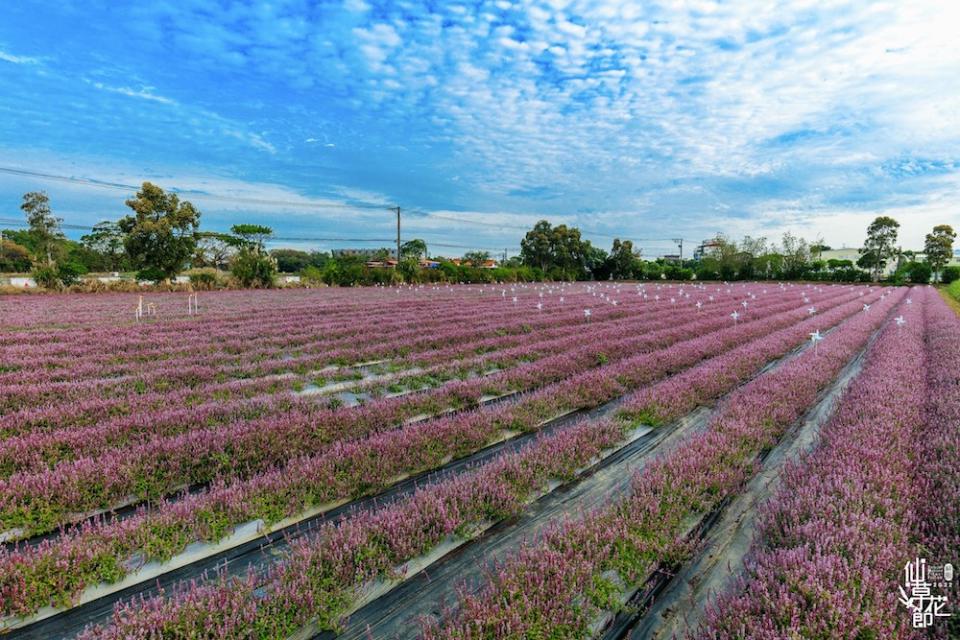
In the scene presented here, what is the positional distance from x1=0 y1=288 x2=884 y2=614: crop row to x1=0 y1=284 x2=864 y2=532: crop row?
0.60 feet

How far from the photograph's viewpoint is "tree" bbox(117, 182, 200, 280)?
3422 centimetres

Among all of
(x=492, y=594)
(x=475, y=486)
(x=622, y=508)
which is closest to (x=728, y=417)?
(x=622, y=508)

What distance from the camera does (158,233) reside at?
34.4 m

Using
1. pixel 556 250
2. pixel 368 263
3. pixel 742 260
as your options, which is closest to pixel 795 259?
pixel 742 260

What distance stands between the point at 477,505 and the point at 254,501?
5.71 feet

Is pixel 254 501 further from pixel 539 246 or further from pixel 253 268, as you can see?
pixel 539 246

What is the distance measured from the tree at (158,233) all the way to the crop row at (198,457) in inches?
1535

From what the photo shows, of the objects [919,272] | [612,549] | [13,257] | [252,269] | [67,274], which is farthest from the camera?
[13,257]

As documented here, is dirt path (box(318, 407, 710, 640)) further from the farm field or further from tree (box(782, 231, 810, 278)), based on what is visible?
tree (box(782, 231, 810, 278))

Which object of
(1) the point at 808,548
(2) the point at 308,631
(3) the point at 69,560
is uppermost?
(1) the point at 808,548

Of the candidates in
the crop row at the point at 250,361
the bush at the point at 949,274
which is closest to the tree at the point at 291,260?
the crop row at the point at 250,361

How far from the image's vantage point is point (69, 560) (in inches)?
102

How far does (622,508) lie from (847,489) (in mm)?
1476

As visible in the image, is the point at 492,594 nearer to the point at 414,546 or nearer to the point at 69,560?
the point at 414,546
